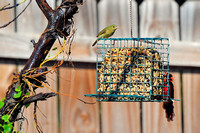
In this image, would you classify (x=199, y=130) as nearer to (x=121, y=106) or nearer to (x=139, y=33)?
(x=121, y=106)

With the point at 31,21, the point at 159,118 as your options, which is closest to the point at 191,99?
the point at 159,118

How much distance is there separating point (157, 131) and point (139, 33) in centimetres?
83

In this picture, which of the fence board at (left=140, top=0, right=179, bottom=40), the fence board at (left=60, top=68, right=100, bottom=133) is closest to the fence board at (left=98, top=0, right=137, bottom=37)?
the fence board at (left=140, top=0, right=179, bottom=40)

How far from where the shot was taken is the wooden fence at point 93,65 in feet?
9.62

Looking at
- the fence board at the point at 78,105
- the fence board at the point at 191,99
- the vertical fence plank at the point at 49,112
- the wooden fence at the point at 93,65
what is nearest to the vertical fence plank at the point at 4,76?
the wooden fence at the point at 93,65

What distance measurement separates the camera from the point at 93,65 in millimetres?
3209

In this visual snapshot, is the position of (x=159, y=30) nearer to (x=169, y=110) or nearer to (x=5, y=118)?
(x=169, y=110)

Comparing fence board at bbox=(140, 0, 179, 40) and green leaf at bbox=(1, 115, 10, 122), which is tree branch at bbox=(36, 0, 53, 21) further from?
fence board at bbox=(140, 0, 179, 40)

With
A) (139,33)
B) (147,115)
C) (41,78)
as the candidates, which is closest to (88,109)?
(147,115)

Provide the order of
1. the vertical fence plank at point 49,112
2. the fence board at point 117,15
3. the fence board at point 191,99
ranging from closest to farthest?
1. the vertical fence plank at point 49,112
2. the fence board at point 117,15
3. the fence board at point 191,99

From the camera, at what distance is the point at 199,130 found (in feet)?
11.9

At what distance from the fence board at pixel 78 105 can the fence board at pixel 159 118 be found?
44 cm

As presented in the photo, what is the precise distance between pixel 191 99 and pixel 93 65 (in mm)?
935

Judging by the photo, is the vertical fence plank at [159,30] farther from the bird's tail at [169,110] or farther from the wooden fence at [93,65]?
the bird's tail at [169,110]
